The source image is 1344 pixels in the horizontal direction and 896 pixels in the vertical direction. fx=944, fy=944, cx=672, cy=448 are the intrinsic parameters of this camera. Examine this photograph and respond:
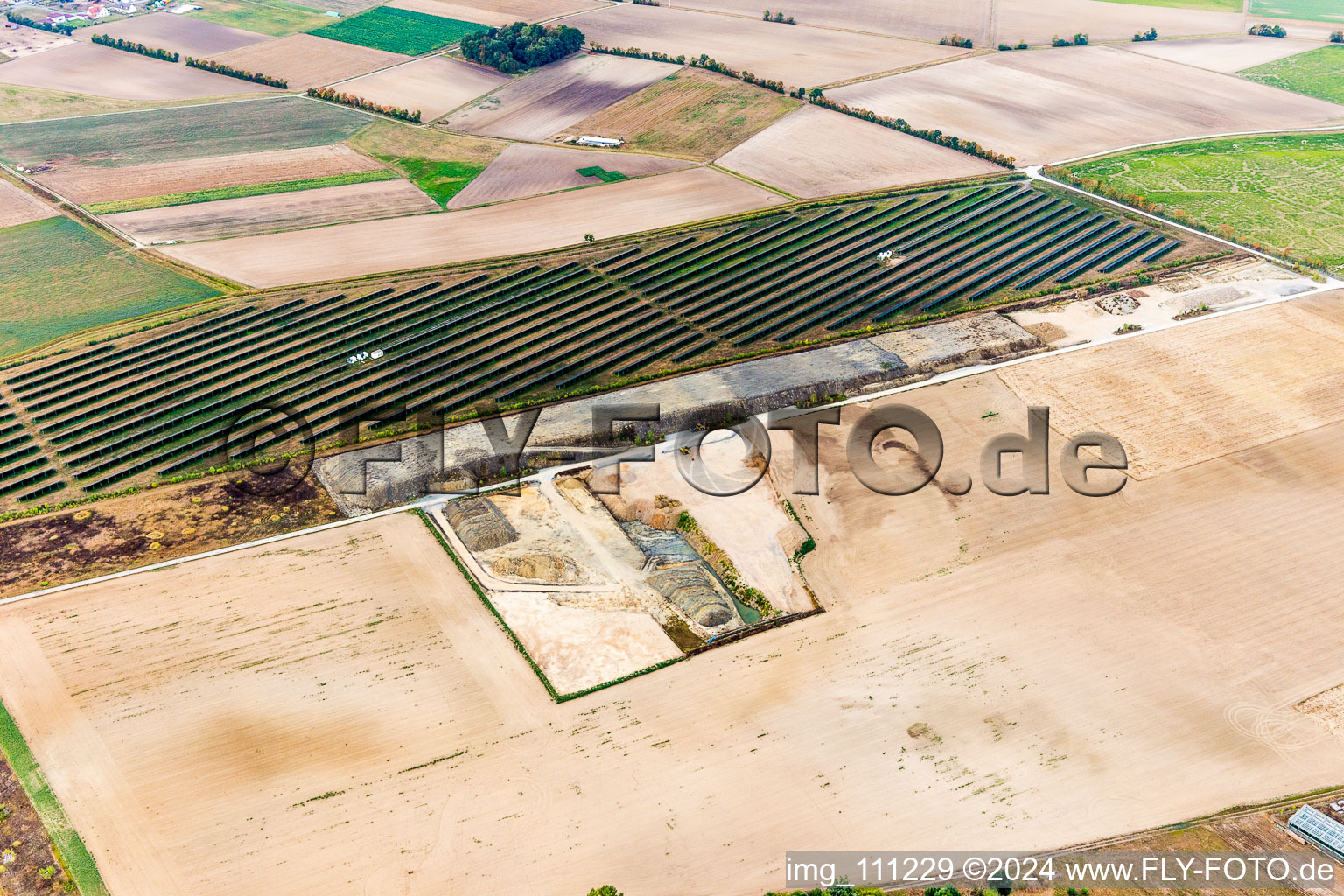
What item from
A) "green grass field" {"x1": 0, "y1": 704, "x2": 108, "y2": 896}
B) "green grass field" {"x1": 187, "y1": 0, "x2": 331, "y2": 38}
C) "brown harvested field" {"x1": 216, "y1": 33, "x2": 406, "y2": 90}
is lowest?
"green grass field" {"x1": 0, "y1": 704, "x2": 108, "y2": 896}

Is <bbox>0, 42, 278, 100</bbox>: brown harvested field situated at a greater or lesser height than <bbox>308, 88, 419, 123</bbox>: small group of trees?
greater

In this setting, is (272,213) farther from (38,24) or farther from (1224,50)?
(1224,50)

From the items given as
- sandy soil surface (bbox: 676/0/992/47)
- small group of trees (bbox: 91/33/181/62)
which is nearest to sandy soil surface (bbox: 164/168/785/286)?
sandy soil surface (bbox: 676/0/992/47)

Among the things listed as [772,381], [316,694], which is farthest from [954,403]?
[316,694]

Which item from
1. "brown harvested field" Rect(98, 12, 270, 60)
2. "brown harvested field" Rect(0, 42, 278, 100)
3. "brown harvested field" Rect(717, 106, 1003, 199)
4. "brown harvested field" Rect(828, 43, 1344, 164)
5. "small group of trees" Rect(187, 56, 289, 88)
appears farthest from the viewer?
"brown harvested field" Rect(98, 12, 270, 60)

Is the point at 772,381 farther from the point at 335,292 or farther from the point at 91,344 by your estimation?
the point at 91,344

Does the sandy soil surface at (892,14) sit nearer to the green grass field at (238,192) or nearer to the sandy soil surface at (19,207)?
the green grass field at (238,192)

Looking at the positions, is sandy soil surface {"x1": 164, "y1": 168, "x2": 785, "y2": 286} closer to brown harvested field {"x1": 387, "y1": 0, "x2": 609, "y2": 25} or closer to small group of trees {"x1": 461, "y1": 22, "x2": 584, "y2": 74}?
small group of trees {"x1": 461, "y1": 22, "x2": 584, "y2": 74}
